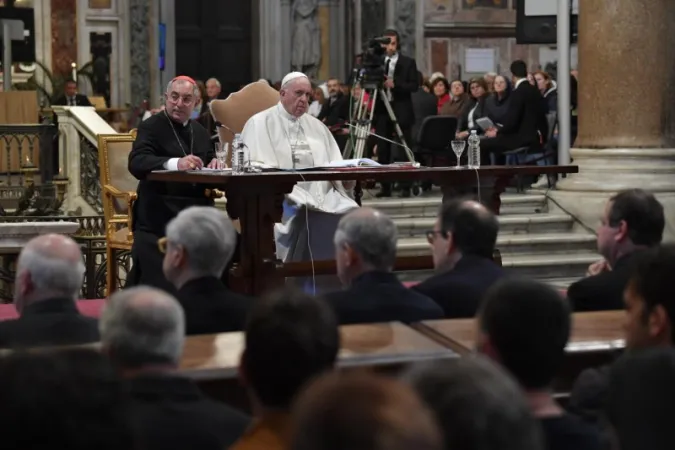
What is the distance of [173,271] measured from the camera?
14.3 feet

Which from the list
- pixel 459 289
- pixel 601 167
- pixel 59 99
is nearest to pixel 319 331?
pixel 459 289

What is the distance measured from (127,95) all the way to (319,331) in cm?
1699

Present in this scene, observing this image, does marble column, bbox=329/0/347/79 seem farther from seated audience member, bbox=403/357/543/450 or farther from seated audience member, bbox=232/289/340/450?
seated audience member, bbox=403/357/543/450

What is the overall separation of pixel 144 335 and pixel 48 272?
1107mm

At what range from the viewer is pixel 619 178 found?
1002 cm

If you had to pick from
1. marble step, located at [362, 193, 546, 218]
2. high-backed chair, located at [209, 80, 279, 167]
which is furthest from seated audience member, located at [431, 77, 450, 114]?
high-backed chair, located at [209, 80, 279, 167]

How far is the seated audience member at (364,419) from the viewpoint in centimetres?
166

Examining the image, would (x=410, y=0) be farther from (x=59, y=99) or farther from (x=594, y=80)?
(x=594, y=80)

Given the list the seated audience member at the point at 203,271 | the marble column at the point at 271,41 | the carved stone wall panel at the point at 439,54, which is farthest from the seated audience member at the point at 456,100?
the seated audience member at the point at 203,271

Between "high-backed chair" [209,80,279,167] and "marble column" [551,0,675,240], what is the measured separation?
2631 mm

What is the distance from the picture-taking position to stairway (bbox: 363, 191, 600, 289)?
958 cm

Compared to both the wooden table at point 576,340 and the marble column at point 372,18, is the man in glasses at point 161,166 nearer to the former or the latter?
the wooden table at point 576,340

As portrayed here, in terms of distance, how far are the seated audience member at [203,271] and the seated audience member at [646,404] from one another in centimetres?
167

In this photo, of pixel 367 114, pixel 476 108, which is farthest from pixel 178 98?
pixel 476 108
